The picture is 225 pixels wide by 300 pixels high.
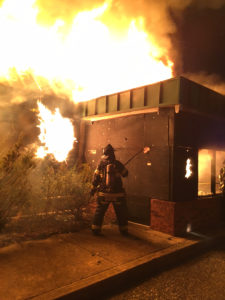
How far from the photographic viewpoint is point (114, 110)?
765 centimetres

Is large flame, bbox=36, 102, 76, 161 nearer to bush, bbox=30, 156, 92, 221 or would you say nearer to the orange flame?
bush, bbox=30, 156, 92, 221

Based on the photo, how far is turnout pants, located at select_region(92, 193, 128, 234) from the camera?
546 cm

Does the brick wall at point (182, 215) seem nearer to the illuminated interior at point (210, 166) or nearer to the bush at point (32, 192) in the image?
the illuminated interior at point (210, 166)

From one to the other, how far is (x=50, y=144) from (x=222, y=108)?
232 inches

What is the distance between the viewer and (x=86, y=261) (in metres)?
4.05

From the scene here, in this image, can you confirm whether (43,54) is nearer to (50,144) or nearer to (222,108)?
(50,144)

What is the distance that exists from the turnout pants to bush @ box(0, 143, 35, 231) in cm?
168

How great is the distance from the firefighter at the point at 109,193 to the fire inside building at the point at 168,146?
104 cm

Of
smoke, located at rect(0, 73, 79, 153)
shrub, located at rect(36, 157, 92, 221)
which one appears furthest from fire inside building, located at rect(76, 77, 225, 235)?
smoke, located at rect(0, 73, 79, 153)

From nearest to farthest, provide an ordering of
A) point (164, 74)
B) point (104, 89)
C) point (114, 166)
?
point (114, 166) < point (164, 74) < point (104, 89)

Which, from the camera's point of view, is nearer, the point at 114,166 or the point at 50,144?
the point at 114,166

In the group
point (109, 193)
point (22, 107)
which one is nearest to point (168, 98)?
point (109, 193)

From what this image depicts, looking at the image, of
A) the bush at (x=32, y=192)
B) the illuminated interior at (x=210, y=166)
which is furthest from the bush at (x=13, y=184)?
the illuminated interior at (x=210, y=166)

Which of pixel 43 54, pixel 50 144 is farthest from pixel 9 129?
pixel 43 54
